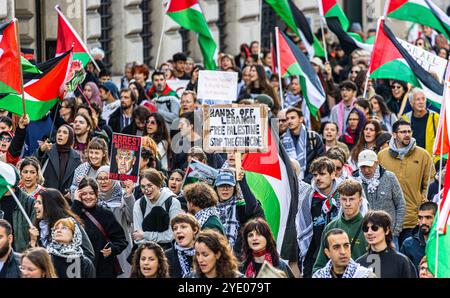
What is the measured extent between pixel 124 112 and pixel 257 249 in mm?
7684

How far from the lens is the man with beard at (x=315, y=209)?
13.6 metres

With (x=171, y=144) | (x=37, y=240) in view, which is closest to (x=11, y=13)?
(x=171, y=144)

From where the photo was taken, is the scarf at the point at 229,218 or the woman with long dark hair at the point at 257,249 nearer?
the woman with long dark hair at the point at 257,249

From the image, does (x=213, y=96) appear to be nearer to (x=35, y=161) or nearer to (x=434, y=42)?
(x=35, y=161)

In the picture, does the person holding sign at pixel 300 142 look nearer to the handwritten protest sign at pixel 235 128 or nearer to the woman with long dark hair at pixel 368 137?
the woman with long dark hair at pixel 368 137

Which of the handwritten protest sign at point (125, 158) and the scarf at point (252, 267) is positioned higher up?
the handwritten protest sign at point (125, 158)

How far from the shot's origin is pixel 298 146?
16.9 m

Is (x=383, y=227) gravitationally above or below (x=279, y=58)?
below

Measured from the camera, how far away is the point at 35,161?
14.3 m

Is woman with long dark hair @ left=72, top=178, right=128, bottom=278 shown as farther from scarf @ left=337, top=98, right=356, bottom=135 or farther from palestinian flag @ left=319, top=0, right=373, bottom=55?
palestinian flag @ left=319, top=0, right=373, bottom=55

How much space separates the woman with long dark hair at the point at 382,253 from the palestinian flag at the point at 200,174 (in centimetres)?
269

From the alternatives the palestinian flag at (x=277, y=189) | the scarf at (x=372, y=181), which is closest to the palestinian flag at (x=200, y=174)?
the palestinian flag at (x=277, y=189)

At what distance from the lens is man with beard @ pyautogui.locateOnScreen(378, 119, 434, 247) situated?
15.1 metres

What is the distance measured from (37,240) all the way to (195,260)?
2096 millimetres
